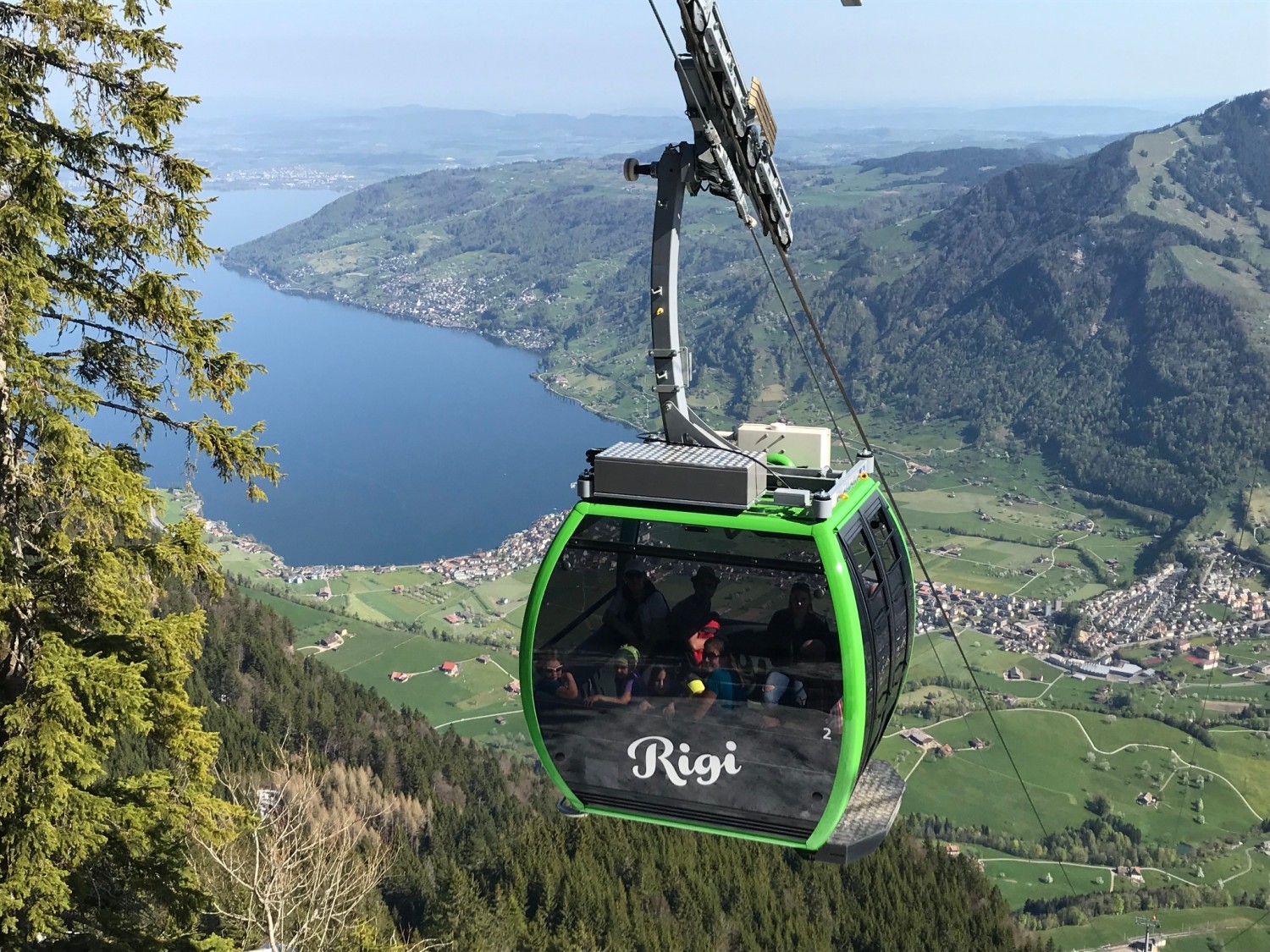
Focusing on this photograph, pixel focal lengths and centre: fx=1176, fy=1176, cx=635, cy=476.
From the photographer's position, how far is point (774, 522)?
20.9 feet

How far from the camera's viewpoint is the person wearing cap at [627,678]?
22.1ft

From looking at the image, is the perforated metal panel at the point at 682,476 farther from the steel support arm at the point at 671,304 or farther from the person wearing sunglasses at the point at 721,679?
the person wearing sunglasses at the point at 721,679

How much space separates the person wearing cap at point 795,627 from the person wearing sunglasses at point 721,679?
252mm

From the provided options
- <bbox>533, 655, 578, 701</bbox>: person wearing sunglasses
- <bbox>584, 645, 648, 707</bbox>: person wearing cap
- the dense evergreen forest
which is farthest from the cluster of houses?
<bbox>584, 645, 648, 707</bbox>: person wearing cap

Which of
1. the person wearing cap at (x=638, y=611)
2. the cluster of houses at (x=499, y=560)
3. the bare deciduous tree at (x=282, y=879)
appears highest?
the person wearing cap at (x=638, y=611)

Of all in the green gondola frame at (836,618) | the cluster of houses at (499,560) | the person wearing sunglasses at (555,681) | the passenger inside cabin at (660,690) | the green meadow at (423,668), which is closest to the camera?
the green gondola frame at (836,618)

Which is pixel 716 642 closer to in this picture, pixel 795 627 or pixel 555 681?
pixel 795 627

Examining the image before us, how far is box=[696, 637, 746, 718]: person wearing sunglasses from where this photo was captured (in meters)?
6.57

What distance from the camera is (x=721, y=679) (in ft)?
21.6

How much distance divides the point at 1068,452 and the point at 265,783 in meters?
145

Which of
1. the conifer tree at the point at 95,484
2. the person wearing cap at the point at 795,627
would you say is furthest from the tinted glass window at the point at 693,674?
the conifer tree at the point at 95,484

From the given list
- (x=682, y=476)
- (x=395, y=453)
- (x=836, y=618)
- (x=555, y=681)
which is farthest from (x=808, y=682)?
(x=395, y=453)

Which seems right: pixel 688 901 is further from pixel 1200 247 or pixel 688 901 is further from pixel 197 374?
pixel 1200 247

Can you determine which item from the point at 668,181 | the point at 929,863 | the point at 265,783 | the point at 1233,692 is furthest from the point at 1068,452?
the point at 668,181
